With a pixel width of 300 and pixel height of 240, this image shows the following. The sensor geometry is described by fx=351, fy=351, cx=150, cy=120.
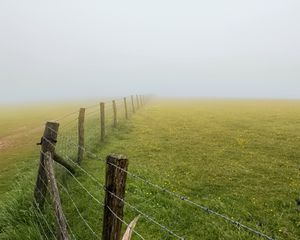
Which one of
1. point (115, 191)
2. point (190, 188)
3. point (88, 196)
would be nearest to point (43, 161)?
point (88, 196)

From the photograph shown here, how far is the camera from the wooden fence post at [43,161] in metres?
9.70

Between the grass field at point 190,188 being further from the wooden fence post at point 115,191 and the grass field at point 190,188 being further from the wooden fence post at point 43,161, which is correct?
the wooden fence post at point 115,191

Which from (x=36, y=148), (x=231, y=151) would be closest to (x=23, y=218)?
(x=231, y=151)

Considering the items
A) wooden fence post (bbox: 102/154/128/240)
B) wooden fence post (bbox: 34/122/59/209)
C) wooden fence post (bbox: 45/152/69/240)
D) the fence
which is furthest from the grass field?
wooden fence post (bbox: 102/154/128/240)

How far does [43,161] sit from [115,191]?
489 centimetres

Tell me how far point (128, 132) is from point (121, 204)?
775 inches

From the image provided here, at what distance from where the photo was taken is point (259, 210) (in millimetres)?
10461

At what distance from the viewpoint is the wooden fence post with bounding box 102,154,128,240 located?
5.45m

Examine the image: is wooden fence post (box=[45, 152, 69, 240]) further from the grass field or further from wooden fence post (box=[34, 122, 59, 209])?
wooden fence post (box=[34, 122, 59, 209])

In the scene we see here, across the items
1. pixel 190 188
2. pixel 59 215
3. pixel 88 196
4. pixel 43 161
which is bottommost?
pixel 190 188

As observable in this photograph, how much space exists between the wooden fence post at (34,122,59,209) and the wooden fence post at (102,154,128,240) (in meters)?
4.49

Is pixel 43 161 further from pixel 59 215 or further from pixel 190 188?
pixel 190 188

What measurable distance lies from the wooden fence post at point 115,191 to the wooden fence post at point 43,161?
4.49 meters

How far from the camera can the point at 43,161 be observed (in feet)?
31.9
